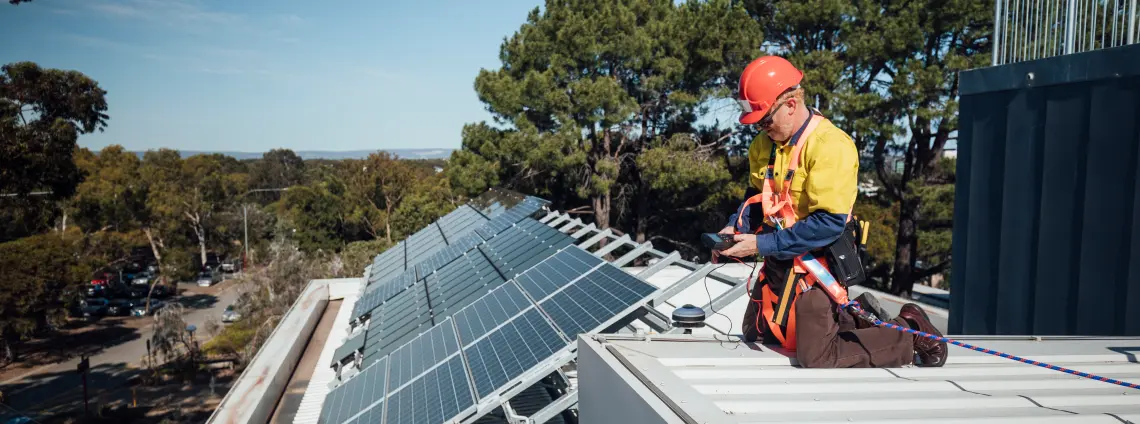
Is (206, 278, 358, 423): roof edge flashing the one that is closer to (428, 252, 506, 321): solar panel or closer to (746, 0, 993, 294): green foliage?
(428, 252, 506, 321): solar panel

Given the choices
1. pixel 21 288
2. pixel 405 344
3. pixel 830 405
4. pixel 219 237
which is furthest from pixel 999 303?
pixel 219 237

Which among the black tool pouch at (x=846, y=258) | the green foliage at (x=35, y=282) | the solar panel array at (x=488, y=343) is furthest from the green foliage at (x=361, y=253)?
the black tool pouch at (x=846, y=258)

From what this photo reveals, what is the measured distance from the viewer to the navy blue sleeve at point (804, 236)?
→ 11.1ft

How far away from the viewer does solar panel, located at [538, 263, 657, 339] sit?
535 centimetres

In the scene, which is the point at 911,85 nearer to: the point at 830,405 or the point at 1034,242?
the point at 1034,242

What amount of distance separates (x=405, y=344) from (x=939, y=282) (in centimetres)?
3471

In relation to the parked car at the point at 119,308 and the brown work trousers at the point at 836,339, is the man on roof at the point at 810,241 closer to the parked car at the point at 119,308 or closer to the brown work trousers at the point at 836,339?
the brown work trousers at the point at 836,339

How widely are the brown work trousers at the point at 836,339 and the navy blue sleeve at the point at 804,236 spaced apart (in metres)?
0.22

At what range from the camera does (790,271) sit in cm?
362

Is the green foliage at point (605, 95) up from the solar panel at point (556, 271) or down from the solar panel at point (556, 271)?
up

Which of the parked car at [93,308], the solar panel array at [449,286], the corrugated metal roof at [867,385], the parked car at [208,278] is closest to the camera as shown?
the corrugated metal roof at [867,385]

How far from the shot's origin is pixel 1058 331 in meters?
5.70

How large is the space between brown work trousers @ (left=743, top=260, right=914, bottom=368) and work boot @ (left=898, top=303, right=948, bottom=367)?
0.07 meters

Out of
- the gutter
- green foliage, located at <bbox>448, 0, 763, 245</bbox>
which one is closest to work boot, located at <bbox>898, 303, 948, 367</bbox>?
the gutter
